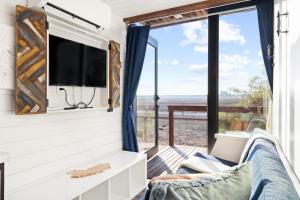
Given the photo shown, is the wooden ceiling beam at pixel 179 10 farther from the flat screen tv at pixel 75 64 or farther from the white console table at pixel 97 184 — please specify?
the white console table at pixel 97 184

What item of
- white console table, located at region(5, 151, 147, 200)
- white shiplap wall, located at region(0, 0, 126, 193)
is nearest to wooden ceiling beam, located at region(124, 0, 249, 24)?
white shiplap wall, located at region(0, 0, 126, 193)

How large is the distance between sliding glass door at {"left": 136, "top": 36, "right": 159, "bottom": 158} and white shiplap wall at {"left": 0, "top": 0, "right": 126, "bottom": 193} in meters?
0.86

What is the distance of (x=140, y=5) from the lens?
8.97 feet

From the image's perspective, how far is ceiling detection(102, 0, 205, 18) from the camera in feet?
8.61

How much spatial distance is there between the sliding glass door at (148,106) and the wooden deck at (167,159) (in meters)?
0.18

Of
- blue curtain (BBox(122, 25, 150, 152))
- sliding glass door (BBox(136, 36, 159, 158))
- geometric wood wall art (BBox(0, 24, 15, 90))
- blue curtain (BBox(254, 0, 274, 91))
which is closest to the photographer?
geometric wood wall art (BBox(0, 24, 15, 90))

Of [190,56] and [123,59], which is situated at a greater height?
[190,56]

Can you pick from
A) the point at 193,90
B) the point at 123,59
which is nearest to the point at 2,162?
the point at 123,59

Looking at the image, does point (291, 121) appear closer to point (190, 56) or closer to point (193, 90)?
point (193, 90)

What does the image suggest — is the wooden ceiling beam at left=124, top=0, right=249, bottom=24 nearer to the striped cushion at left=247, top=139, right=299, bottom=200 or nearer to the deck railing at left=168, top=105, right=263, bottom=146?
the deck railing at left=168, top=105, right=263, bottom=146

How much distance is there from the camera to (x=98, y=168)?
222 cm

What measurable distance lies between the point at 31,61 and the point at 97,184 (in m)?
1.23

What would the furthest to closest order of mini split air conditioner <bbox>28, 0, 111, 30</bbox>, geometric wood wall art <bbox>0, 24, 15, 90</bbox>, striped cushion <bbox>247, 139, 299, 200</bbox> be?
mini split air conditioner <bbox>28, 0, 111, 30</bbox>
geometric wood wall art <bbox>0, 24, 15, 90</bbox>
striped cushion <bbox>247, 139, 299, 200</bbox>

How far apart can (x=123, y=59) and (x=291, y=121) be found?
2.40 meters
